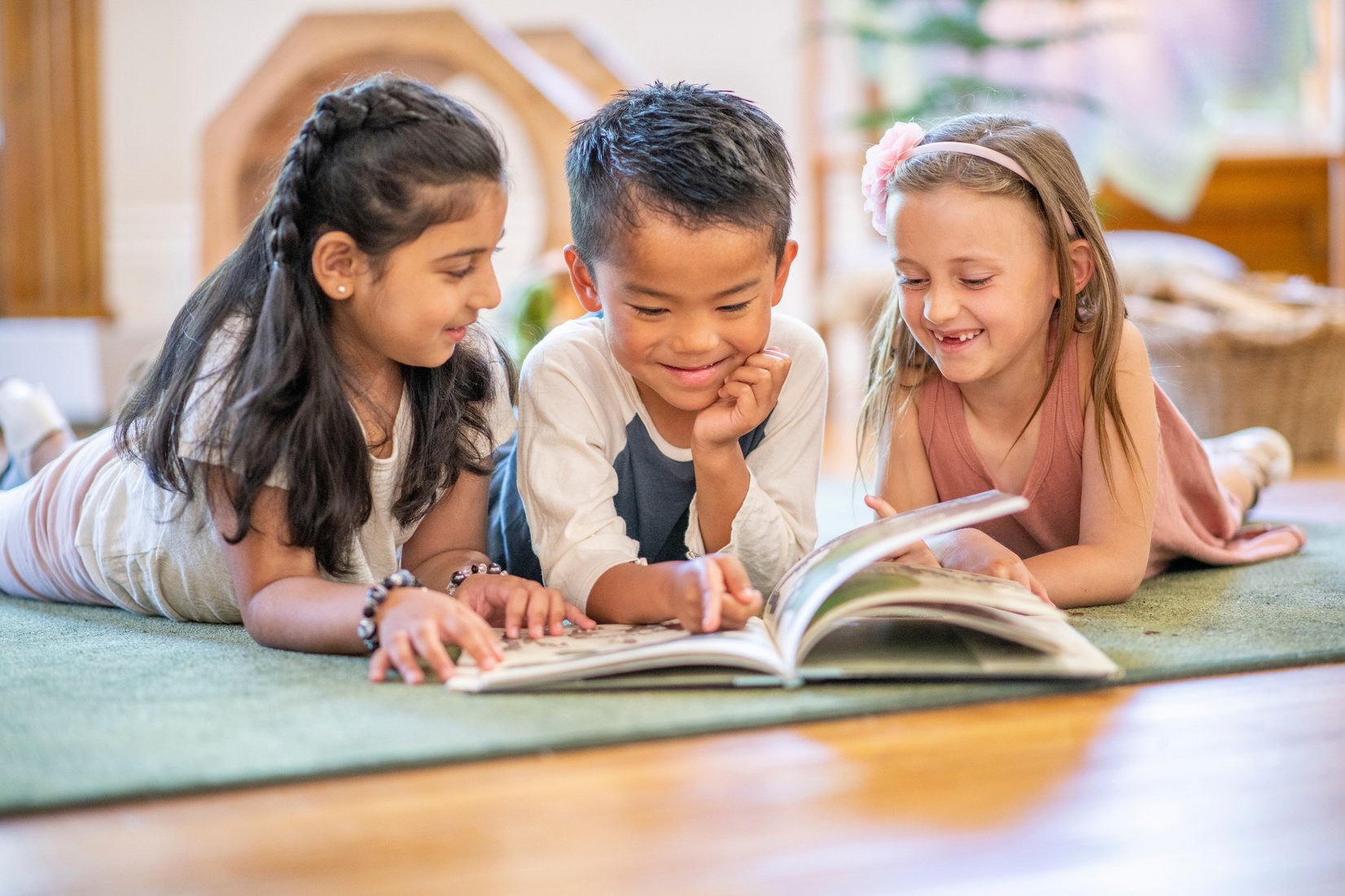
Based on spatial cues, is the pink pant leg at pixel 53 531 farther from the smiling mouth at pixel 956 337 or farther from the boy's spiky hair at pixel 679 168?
the smiling mouth at pixel 956 337

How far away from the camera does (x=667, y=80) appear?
164 inches

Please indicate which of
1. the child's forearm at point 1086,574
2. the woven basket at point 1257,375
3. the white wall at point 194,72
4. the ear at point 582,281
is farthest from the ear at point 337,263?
the white wall at point 194,72

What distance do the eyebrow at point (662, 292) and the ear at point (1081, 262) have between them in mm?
359

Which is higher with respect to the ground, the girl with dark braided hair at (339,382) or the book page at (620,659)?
the girl with dark braided hair at (339,382)

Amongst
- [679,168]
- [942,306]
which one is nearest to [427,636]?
[679,168]

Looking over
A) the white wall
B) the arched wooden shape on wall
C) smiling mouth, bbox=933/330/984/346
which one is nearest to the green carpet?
smiling mouth, bbox=933/330/984/346

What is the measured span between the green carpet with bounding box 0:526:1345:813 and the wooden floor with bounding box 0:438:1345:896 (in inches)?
0.6

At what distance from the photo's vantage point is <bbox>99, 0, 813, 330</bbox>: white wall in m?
4.06

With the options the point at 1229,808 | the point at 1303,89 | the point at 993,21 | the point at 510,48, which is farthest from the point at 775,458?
the point at 1303,89

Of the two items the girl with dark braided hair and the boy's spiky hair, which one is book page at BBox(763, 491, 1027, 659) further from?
the boy's spiky hair

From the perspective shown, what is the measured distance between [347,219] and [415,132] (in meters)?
0.09

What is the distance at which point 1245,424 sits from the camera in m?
2.43

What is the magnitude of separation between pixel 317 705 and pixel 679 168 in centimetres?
51

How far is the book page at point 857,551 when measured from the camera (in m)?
0.88
